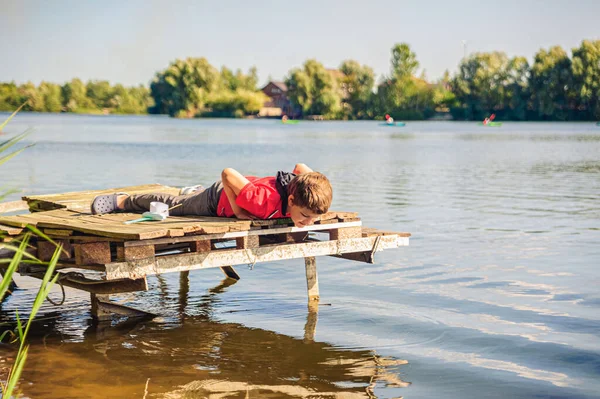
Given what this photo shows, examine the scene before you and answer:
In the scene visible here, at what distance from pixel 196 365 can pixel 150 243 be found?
116 centimetres

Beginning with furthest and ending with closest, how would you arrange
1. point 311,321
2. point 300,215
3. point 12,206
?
point 12,206 → point 311,321 → point 300,215

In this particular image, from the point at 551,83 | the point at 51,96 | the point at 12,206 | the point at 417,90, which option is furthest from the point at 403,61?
the point at 12,206

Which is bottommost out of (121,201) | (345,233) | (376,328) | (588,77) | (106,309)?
(376,328)

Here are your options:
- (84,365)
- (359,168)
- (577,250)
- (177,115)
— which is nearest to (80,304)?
(84,365)

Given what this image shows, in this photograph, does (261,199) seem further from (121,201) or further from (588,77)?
(588,77)

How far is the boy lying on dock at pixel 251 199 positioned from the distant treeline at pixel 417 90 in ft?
324

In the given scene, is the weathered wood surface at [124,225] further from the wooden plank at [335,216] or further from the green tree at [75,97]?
the green tree at [75,97]

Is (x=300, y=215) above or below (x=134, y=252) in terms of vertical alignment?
above

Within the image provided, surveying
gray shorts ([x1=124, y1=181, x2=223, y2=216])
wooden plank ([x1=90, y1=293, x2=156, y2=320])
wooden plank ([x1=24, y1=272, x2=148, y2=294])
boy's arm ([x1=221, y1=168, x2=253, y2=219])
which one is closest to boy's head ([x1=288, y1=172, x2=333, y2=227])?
boy's arm ([x1=221, y1=168, x2=253, y2=219])

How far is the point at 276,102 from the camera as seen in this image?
160 m

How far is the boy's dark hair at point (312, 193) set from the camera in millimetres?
6691

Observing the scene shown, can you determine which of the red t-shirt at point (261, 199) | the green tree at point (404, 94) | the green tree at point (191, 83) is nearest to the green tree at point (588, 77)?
the green tree at point (404, 94)

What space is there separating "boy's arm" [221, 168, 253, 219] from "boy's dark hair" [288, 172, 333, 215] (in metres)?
A: 0.52

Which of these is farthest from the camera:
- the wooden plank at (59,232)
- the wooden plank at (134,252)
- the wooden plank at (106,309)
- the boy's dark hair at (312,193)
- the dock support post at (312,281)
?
the dock support post at (312,281)
